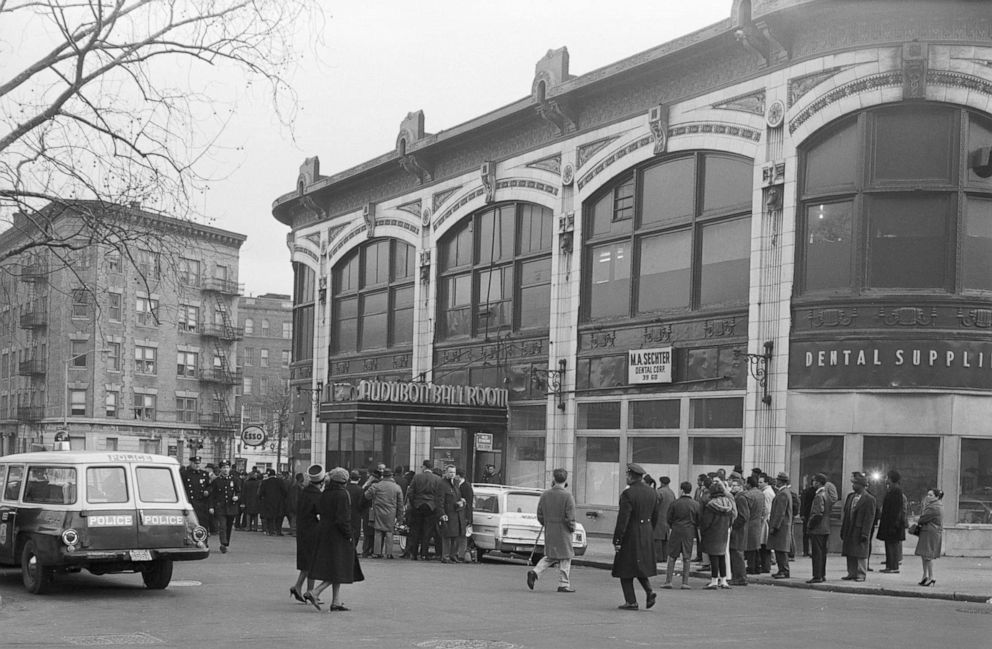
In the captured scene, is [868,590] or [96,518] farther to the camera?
[868,590]

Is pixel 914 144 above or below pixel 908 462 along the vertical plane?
above

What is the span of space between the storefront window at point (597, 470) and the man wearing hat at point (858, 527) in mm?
10960

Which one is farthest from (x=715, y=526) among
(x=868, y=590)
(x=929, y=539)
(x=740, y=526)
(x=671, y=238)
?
(x=671, y=238)

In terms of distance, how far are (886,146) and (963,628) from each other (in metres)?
13.4

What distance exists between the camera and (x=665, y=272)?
2942 cm

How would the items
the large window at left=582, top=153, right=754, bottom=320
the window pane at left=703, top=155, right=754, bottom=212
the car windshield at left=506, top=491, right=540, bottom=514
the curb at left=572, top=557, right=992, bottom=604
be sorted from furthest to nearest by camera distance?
the large window at left=582, top=153, right=754, bottom=320
the window pane at left=703, top=155, right=754, bottom=212
the car windshield at left=506, top=491, right=540, bottom=514
the curb at left=572, top=557, right=992, bottom=604

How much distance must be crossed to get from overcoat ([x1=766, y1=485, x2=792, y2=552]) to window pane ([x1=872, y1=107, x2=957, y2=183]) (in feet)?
25.1

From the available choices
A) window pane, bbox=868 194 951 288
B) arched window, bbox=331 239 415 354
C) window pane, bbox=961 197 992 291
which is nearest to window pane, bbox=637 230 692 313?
window pane, bbox=868 194 951 288

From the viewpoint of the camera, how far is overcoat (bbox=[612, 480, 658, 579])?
1513cm

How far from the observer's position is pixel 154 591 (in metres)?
16.2

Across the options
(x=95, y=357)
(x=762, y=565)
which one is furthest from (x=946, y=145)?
(x=95, y=357)

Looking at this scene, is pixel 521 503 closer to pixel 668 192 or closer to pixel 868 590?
pixel 868 590

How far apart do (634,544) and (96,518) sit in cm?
665

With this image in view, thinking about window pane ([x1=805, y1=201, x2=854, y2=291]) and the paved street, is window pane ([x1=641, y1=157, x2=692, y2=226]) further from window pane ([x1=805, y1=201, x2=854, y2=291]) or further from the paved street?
the paved street
